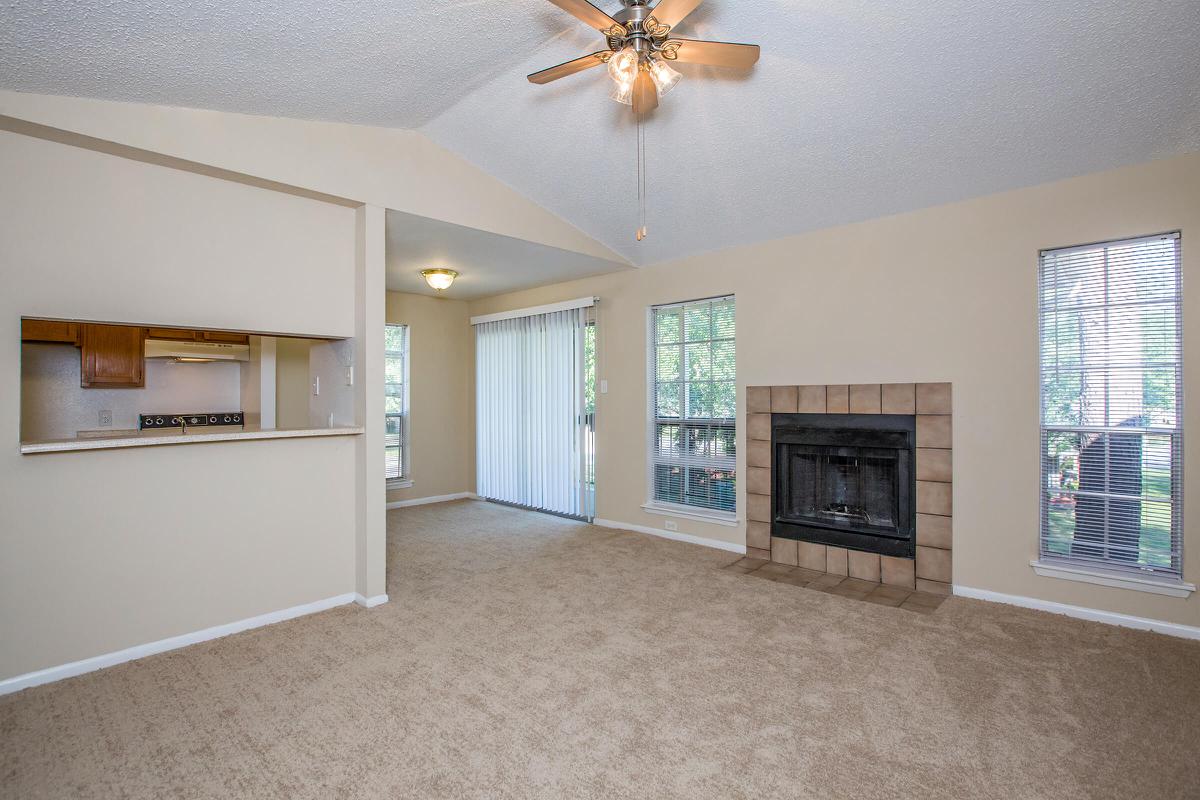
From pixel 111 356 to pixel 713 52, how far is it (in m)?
4.11

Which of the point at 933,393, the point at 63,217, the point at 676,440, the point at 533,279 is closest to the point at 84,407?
the point at 63,217

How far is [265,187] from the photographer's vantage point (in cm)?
314

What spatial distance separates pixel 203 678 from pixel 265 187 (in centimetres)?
241

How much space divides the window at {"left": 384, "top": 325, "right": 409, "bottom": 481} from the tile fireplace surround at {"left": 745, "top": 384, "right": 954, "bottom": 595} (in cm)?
384

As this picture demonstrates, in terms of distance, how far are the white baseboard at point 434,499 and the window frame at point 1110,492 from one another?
5366 millimetres

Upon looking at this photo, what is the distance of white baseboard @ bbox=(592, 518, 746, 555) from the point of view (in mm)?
4609

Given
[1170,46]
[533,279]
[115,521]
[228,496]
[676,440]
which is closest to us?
[1170,46]

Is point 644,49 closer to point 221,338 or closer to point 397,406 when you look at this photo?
point 221,338

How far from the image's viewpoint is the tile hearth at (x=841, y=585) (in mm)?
3475

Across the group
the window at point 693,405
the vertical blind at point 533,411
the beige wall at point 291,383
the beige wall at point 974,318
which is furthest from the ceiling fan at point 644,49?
the beige wall at point 291,383

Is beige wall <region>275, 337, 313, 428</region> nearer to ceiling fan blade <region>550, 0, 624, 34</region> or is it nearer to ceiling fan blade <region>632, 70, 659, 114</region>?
ceiling fan blade <region>632, 70, 659, 114</region>

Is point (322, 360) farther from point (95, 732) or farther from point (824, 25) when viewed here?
point (824, 25)

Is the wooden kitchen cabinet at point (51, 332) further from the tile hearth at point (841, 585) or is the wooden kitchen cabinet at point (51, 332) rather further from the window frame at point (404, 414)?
the tile hearth at point (841, 585)

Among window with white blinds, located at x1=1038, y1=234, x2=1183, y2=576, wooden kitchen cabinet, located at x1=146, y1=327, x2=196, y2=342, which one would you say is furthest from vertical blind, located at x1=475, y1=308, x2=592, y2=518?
window with white blinds, located at x1=1038, y1=234, x2=1183, y2=576
